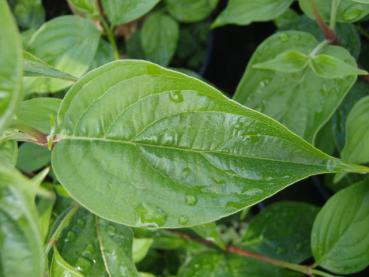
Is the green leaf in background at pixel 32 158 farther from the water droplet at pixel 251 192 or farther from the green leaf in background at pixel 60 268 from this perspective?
the water droplet at pixel 251 192

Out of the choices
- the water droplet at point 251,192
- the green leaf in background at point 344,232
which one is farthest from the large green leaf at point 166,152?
the green leaf in background at point 344,232

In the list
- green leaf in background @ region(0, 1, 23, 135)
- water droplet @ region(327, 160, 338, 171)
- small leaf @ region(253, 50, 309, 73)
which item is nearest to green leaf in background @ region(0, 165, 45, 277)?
green leaf in background @ region(0, 1, 23, 135)

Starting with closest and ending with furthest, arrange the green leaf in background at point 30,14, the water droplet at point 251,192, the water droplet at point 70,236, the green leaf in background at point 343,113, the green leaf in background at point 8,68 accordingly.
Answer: the green leaf in background at point 8,68 < the water droplet at point 251,192 < the water droplet at point 70,236 < the green leaf in background at point 343,113 < the green leaf in background at point 30,14

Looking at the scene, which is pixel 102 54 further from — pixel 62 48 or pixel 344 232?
pixel 344 232

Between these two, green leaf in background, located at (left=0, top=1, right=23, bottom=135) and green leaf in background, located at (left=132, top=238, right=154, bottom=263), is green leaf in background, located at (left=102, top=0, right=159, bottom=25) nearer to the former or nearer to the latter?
green leaf in background, located at (left=132, top=238, right=154, bottom=263)

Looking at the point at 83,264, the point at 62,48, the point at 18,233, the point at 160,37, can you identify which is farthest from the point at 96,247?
the point at 160,37

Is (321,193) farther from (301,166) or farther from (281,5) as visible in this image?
(301,166)

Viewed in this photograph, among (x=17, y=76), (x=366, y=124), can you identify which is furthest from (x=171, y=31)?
(x=17, y=76)
